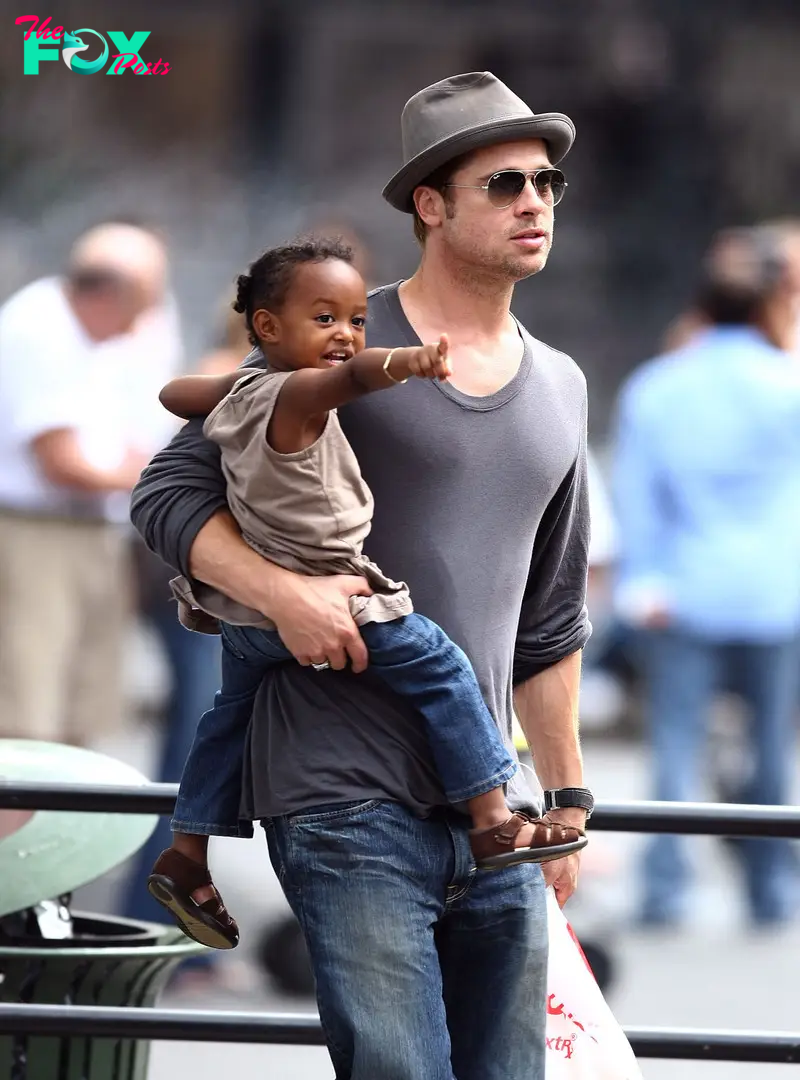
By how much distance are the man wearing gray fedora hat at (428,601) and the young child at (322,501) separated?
5cm

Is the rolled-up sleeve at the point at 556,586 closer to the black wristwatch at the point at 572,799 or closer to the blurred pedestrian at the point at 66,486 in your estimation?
the black wristwatch at the point at 572,799

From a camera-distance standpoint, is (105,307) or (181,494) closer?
(181,494)

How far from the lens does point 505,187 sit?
3.06 meters

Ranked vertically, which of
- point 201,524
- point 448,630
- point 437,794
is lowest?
point 437,794

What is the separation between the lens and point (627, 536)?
7555mm

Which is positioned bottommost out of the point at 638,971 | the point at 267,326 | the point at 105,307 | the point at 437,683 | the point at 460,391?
the point at 638,971

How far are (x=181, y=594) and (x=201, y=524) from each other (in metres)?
0.15

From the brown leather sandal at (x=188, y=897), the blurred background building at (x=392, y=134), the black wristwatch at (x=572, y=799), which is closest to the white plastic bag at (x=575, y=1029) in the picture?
the black wristwatch at (x=572, y=799)

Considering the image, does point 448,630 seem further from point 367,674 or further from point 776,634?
point 776,634

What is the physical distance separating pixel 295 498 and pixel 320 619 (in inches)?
6.6

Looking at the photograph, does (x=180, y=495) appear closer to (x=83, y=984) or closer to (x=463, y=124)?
(x=463, y=124)

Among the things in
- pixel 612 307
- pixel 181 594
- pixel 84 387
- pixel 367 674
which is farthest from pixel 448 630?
pixel 612 307

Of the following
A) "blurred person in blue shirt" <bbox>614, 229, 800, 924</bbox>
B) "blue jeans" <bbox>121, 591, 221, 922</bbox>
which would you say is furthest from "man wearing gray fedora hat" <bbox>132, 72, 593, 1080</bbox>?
"blurred person in blue shirt" <bbox>614, 229, 800, 924</bbox>

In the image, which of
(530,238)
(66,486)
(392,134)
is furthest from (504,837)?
(392,134)
